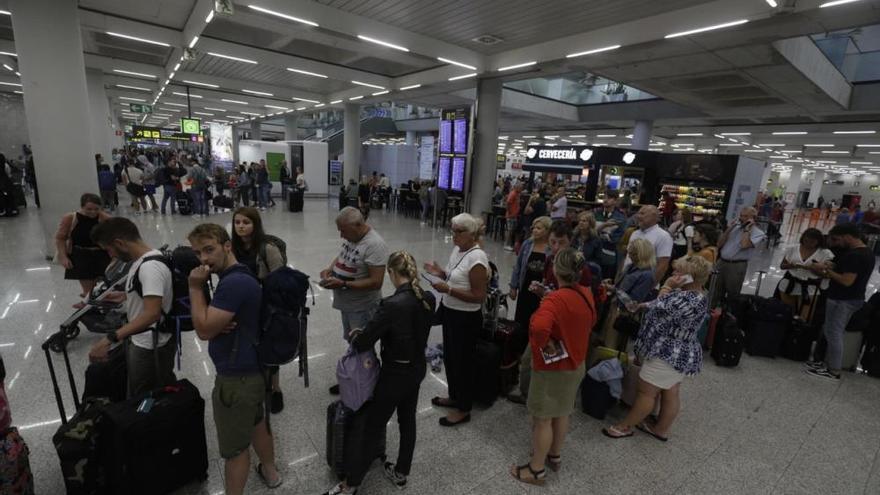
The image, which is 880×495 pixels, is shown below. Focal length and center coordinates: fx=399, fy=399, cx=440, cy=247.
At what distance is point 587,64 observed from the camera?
806 centimetres

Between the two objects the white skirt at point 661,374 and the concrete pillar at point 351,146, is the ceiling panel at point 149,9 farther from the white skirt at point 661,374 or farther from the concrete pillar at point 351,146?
the white skirt at point 661,374

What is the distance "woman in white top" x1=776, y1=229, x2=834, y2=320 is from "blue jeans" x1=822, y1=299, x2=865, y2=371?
0.39 metres

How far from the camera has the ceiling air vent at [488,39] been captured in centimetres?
774

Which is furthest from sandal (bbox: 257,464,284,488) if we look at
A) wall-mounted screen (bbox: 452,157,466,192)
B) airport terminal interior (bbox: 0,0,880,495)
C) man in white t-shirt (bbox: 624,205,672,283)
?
wall-mounted screen (bbox: 452,157,466,192)

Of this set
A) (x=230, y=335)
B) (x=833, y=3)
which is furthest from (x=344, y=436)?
(x=833, y=3)

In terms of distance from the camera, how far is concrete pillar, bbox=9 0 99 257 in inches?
229

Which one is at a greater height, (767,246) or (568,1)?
(568,1)

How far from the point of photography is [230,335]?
1.87m

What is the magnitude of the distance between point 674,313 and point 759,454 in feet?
4.39

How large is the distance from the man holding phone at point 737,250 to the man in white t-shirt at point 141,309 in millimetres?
5854

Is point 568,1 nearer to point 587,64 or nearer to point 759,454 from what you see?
point 587,64

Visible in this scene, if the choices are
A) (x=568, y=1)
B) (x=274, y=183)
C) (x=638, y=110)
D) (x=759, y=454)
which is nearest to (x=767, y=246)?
(x=638, y=110)

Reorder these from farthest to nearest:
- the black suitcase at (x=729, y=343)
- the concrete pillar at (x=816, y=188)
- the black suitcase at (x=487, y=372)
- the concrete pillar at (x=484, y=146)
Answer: the concrete pillar at (x=816, y=188) < the concrete pillar at (x=484, y=146) < the black suitcase at (x=729, y=343) < the black suitcase at (x=487, y=372)

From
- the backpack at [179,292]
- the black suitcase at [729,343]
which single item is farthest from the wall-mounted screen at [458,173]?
the backpack at [179,292]
